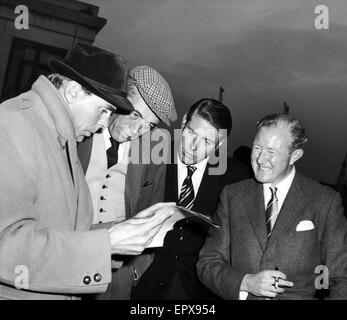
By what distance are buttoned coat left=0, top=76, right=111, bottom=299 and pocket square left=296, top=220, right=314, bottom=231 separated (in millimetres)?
1573

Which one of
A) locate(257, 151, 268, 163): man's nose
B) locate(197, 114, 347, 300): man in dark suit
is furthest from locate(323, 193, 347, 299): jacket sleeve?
locate(257, 151, 268, 163): man's nose

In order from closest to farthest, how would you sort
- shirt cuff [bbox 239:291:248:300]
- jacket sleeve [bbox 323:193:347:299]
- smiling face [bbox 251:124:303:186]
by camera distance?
jacket sleeve [bbox 323:193:347:299]
shirt cuff [bbox 239:291:248:300]
smiling face [bbox 251:124:303:186]

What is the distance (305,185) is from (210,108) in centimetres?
107

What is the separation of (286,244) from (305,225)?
19 centimetres

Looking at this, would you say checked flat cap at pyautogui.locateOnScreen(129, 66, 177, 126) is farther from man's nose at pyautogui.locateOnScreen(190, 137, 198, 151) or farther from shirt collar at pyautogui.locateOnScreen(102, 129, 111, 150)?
shirt collar at pyautogui.locateOnScreen(102, 129, 111, 150)

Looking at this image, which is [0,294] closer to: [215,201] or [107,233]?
[107,233]

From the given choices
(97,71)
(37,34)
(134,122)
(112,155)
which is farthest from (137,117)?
(37,34)

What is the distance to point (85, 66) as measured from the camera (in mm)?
1993

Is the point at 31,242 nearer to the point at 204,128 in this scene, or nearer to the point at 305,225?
the point at 305,225

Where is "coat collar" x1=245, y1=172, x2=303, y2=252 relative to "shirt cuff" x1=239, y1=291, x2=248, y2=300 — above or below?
above

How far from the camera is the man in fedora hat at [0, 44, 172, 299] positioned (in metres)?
1.51

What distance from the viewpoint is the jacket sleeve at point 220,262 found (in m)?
2.66

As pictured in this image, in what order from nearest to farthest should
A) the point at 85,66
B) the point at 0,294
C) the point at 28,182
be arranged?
the point at 28,182
the point at 0,294
the point at 85,66
